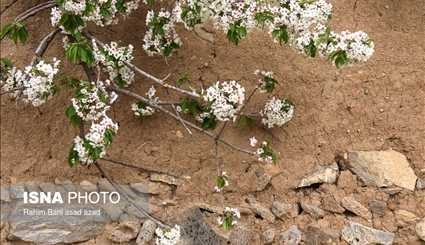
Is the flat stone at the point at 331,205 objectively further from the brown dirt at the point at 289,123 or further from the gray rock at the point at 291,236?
the gray rock at the point at 291,236

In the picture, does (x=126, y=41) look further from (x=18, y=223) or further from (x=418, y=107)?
(x=418, y=107)

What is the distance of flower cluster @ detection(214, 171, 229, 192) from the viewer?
3533 mm

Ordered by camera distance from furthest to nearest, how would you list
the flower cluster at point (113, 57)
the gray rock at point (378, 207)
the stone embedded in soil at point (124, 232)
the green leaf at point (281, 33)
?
1. the stone embedded in soil at point (124, 232)
2. the gray rock at point (378, 207)
3. the flower cluster at point (113, 57)
4. the green leaf at point (281, 33)

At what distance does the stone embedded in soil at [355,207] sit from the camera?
3664 millimetres

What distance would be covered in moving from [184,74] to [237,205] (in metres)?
0.85

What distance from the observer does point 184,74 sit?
3.98 metres

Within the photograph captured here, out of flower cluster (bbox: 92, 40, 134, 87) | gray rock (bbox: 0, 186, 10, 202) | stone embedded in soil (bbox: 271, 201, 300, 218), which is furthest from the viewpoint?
gray rock (bbox: 0, 186, 10, 202)

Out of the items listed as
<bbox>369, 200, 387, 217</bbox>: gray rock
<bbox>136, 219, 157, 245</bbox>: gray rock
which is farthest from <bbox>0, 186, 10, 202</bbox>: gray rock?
<bbox>369, 200, 387, 217</bbox>: gray rock

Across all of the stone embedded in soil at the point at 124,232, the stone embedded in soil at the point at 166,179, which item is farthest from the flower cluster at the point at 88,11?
the stone embedded in soil at the point at 124,232

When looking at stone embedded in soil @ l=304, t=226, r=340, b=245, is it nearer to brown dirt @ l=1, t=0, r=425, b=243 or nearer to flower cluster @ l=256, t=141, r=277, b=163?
brown dirt @ l=1, t=0, r=425, b=243

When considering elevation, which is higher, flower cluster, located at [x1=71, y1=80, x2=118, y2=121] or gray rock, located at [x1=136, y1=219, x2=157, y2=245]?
flower cluster, located at [x1=71, y1=80, x2=118, y2=121]

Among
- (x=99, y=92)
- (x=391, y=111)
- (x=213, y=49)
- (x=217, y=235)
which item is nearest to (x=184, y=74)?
(x=213, y=49)

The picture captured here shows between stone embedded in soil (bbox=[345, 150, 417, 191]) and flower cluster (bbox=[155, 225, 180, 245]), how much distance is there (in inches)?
41.7

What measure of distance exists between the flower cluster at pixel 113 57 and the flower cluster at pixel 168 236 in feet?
3.05
